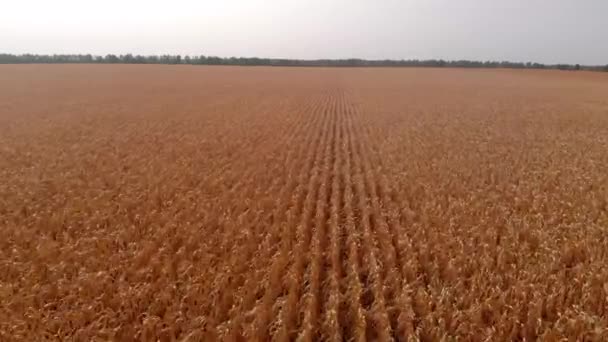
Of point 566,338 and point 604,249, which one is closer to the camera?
point 566,338

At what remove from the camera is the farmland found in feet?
13.1

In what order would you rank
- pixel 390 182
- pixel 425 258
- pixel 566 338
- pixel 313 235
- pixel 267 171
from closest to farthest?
pixel 566 338 → pixel 425 258 → pixel 313 235 → pixel 390 182 → pixel 267 171

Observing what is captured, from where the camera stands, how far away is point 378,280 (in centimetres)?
466

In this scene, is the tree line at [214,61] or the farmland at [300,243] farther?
the tree line at [214,61]

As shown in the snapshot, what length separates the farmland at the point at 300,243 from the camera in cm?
400

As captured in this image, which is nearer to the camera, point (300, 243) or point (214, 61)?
point (300, 243)

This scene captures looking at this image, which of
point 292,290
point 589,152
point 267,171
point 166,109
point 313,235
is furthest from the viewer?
point 166,109

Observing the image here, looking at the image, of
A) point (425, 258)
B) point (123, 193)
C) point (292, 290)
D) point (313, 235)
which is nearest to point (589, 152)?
point (425, 258)

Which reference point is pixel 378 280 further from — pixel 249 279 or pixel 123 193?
pixel 123 193

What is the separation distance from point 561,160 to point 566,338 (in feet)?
32.0

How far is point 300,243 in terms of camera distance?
5676mm

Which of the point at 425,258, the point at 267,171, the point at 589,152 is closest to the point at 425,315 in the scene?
the point at 425,258

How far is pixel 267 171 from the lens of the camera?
9.82m

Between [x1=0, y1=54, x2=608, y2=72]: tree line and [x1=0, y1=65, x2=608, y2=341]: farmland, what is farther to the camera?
[x1=0, y1=54, x2=608, y2=72]: tree line
